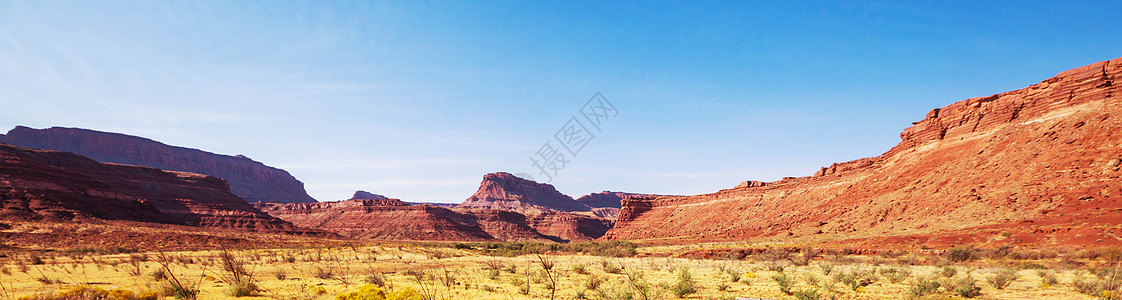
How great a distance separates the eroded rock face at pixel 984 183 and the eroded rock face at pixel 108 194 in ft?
251

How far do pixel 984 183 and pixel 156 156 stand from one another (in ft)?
752

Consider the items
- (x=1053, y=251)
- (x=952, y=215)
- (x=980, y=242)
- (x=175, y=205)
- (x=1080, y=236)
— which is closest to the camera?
(x=1053, y=251)

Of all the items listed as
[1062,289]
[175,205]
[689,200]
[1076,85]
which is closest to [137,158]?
[175,205]

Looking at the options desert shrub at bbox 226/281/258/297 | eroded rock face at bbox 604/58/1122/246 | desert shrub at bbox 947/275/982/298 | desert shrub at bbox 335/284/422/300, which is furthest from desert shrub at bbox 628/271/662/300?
eroded rock face at bbox 604/58/1122/246

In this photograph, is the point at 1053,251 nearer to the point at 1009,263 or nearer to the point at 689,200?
the point at 1009,263

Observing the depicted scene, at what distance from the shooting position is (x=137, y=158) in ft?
511

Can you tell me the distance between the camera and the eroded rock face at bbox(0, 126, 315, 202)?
14300 centimetres

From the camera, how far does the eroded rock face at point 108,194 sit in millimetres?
46281

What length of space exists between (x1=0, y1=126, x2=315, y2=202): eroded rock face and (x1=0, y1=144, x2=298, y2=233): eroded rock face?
83.2 m

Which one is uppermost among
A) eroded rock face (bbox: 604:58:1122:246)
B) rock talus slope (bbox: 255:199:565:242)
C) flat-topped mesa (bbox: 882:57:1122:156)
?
flat-topped mesa (bbox: 882:57:1122:156)

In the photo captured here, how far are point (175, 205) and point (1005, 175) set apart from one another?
366ft

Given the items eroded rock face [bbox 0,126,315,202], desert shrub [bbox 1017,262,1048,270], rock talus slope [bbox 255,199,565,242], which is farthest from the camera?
eroded rock face [bbox 0,126,315,202]

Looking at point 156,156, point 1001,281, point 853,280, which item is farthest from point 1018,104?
point 156,156

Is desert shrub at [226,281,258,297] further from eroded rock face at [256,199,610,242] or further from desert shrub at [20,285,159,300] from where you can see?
eroded rock face at [256,199,610,242]
